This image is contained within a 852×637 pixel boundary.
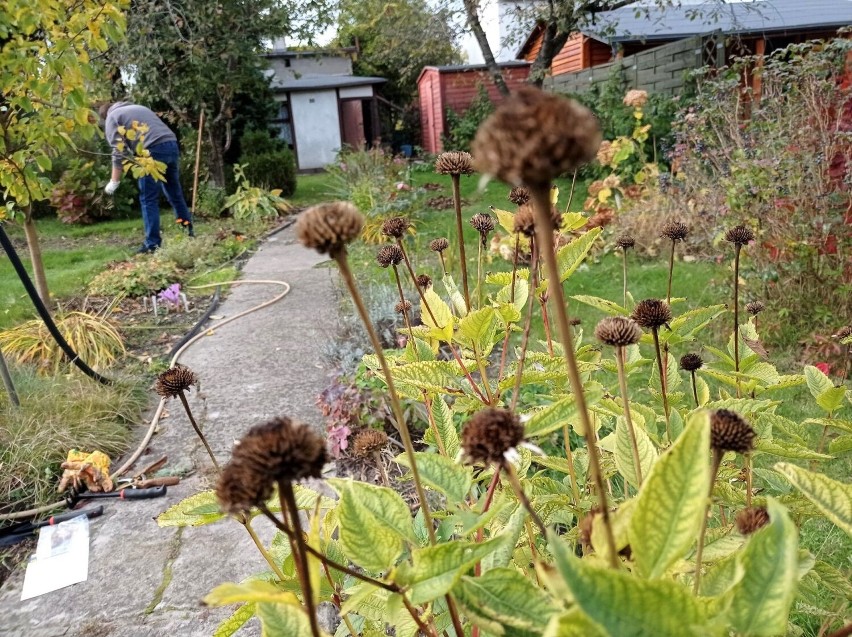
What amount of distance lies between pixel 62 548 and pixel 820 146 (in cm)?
411

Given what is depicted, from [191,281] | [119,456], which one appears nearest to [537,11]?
[191,281]

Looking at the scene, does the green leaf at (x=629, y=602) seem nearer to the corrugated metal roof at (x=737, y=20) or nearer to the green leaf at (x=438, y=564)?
the green leaf at (x=438, y=564)

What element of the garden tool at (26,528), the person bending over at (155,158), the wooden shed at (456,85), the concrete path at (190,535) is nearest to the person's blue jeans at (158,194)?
the person bending over at (155,158)

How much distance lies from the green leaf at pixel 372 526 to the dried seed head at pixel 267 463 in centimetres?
19

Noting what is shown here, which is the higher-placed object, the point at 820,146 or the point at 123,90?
the point at 123,90

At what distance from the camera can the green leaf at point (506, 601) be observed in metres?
0.54

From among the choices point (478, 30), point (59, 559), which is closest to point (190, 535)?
point (59, 559)

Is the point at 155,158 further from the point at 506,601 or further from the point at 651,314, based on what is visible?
the point at 506,601

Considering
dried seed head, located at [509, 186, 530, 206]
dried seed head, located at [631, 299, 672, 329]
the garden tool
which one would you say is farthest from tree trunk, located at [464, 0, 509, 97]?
dried seed head, located at [631, 299, 672, 329]

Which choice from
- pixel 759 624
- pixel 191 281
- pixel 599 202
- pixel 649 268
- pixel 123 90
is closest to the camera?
pixel 759 624

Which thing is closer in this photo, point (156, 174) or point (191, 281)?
point (156, 174)

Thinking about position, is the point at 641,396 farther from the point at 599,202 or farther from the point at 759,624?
the point at 599,202

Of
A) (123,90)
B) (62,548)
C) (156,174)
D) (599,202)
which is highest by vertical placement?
(123,90)

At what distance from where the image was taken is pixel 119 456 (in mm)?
2904
